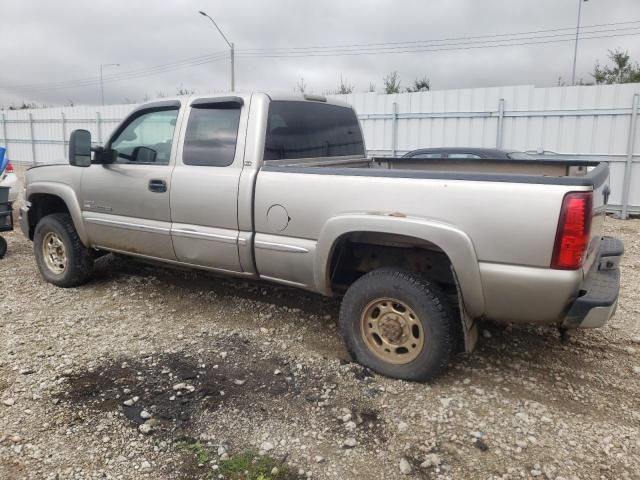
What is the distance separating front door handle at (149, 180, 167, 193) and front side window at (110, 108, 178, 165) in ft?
0.56

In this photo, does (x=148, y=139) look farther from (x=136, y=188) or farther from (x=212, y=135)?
(x=212, y=135)

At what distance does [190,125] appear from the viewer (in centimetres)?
423

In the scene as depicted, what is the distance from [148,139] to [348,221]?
86.8 inches

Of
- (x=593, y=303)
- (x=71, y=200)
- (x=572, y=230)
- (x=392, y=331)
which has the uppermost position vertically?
(x=572, y=230)

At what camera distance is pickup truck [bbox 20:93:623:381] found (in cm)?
281

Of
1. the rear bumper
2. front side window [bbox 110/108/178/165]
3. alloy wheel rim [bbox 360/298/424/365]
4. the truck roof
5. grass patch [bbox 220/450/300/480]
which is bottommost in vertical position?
grass patch [bbox 220/450/300/480]

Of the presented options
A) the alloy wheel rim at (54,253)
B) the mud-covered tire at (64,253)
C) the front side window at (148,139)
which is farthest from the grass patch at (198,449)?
the alloy wheel rim at (54,253)

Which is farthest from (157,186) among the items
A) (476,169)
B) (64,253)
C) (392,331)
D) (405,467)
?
(405,467)

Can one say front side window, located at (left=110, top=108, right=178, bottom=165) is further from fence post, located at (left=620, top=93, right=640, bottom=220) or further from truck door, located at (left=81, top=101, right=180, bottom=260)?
fence post, located at (left=620, top=93, right=640, bottom=220)

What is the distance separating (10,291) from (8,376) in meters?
2.08

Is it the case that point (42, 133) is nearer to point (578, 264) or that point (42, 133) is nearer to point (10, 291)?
point (10, 291)

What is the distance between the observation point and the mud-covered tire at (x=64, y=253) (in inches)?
201

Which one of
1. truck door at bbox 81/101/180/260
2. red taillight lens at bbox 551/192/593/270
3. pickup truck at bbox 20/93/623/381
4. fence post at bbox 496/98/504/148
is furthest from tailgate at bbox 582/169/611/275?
fence post at bbox 496/98/504/148

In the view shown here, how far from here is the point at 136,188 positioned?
14.6 feet
